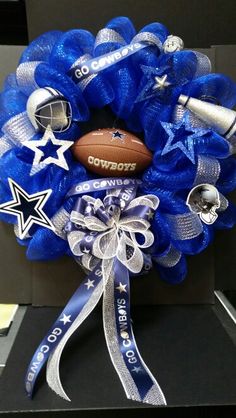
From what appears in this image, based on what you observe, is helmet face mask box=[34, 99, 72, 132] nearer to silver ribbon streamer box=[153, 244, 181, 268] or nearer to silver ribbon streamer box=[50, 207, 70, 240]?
silver ribbon streamer box=[50, 207, 70, 240]

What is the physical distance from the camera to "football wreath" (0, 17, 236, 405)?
0.72 m

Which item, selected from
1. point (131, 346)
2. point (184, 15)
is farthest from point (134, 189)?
point (184, 15)

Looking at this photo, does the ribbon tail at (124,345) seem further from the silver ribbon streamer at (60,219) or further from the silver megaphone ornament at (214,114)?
the silver megaphone ornament at (214,114)

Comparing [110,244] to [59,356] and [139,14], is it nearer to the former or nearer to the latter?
[59,356]

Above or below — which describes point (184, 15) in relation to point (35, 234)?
above

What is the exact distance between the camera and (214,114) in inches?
29.0

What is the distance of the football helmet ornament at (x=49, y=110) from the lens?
70 centimetres

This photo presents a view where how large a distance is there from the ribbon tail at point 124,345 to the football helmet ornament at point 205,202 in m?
0.17

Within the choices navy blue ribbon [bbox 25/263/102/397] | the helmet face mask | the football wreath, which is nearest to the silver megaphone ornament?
the football wreath

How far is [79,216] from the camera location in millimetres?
733

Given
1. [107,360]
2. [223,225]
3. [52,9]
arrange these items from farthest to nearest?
[52,9], [223,225], [107,360]

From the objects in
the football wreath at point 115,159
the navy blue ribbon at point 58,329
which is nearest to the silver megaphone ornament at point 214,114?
the football wreath at point 115,159

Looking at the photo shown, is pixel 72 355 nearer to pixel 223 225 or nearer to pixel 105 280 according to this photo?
pixel 105 280

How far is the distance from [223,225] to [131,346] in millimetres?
300
